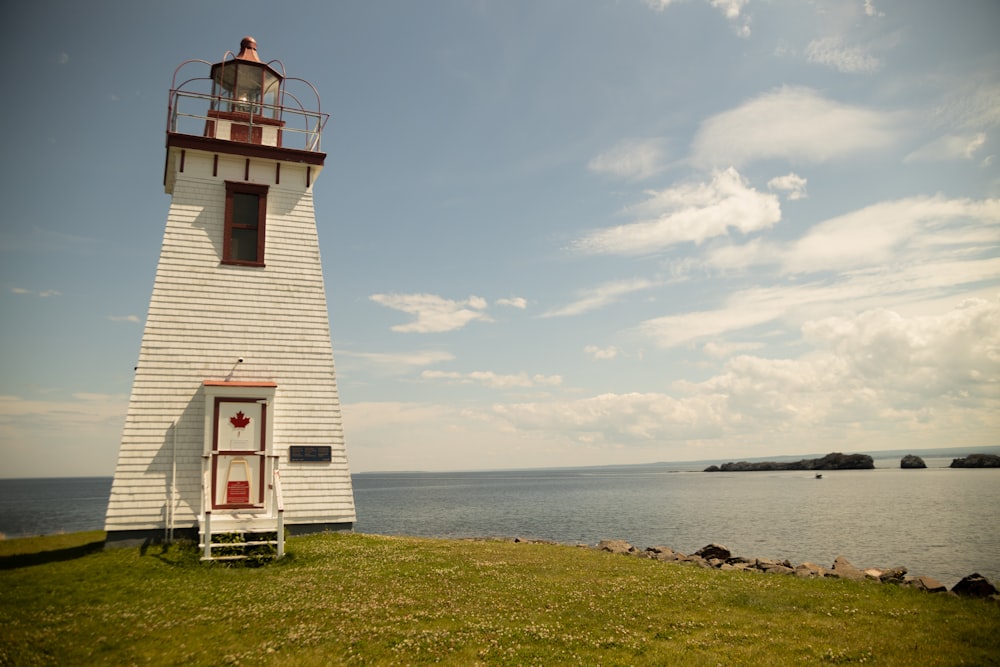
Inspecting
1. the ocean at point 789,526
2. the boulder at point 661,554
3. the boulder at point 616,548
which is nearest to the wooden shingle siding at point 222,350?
the boulder at point 616,548

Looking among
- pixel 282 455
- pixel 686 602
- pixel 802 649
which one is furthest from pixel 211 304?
pixel 802 649

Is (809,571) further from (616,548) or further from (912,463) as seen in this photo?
(912,463)

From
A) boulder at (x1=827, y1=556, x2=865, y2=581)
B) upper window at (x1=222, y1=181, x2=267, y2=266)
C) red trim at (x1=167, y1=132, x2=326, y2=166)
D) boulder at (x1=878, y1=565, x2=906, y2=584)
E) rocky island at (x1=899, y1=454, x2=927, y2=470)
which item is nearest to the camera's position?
boulder at (x1=878, y1=565, x2=906, y2=584)

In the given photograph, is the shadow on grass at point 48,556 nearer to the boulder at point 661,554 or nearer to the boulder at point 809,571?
the boulder at point 661,554

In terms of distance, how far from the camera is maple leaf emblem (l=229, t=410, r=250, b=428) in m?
20.0

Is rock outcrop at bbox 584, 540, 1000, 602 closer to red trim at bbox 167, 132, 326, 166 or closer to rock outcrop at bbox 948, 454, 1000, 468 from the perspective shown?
red trim at bbox 167, 132, 326, 166

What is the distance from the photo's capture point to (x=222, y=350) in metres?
20.5

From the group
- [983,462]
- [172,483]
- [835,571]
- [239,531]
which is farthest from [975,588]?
[983,462]

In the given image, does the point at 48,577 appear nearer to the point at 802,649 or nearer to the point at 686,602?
the point at 686,602

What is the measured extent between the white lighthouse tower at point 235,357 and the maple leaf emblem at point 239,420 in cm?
4

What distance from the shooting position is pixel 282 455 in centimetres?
2045

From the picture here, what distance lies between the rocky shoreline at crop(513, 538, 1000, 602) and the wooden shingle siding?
45.8 feet

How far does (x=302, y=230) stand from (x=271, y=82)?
6725mm

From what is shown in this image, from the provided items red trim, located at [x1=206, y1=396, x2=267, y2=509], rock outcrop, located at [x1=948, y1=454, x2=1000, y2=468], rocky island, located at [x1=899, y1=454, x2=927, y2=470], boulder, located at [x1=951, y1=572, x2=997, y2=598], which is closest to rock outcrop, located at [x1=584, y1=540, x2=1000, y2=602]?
boulder, located at [x1=951, y1=572, x2=997, y2=598]
